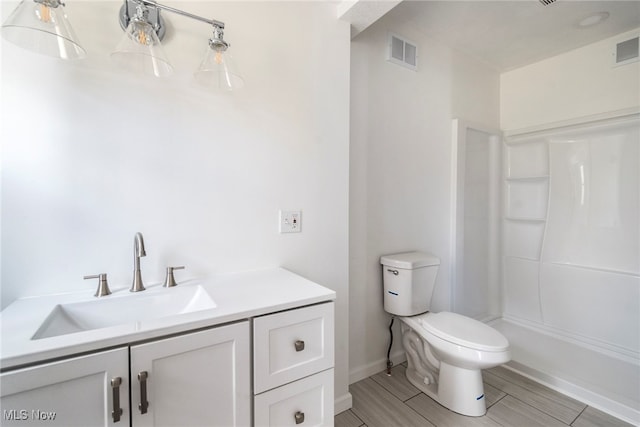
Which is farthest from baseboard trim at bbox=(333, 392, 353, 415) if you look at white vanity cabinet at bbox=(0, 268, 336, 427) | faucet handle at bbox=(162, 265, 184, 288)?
faucet handle at bbox=(162, 265, 184, 288)

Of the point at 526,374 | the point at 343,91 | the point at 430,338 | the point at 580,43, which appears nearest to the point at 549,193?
the point at 580,43

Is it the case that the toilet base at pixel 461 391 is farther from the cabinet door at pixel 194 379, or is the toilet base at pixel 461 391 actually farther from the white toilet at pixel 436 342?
the cabinet door at pixel 194 379

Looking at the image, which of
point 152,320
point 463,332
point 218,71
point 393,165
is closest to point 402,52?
point 393,165

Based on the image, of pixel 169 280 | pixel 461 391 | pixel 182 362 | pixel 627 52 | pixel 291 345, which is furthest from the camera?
pixel 627 52

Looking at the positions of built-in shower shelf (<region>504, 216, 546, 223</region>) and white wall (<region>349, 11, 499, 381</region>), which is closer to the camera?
white wall (<region>349, 11, 499, 381</region>)

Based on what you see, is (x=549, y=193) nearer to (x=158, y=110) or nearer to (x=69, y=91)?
(x=158, y=110)

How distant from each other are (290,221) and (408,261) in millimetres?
866

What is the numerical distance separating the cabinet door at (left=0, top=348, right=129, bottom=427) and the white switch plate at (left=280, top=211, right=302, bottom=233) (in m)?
0.83

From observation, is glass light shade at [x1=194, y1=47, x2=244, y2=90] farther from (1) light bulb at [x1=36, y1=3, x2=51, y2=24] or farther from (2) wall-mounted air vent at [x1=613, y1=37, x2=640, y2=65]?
(2) wall-mounted air vent at [x1=613, y1=37, x2=640, y2=65]

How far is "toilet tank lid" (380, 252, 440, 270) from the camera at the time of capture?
179 centimetres

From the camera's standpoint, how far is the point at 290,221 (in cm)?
143

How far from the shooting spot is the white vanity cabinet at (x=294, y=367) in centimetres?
90

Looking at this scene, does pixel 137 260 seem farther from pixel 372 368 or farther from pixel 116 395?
pixel 372 368

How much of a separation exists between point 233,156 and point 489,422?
77.2 inches
